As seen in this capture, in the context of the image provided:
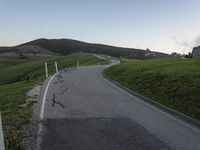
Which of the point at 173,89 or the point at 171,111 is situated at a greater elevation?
the point at 173,89

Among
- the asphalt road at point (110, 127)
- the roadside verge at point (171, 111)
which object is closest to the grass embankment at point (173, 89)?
the roadside verge at point (171, 111)

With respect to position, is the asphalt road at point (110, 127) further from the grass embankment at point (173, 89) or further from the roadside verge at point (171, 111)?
the grass embankment at point (173, 89)

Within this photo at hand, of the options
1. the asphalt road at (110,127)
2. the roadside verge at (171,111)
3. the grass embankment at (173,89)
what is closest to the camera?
the asphalt road at (110,127)

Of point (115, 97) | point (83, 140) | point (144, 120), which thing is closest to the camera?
point (83, 140)

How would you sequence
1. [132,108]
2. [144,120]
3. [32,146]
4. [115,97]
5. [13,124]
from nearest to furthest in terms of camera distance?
1. [32,146]
2. [13,124]
3. [144,120]
4. [132,108]
5. [115,97]

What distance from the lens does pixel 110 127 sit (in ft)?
31.7

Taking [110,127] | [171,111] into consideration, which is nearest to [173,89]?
[171,111]

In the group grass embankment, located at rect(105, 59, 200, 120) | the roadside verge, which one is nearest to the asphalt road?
the roadside verge

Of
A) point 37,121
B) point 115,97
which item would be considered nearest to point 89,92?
point 115,97

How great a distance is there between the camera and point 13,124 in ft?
31.4

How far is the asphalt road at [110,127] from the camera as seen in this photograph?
8.02 metres

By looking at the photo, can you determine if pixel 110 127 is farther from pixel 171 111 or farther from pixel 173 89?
pixel 173 89

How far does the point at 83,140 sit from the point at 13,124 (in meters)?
2.48

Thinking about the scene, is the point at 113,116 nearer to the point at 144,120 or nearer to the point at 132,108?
the point at 144,120
